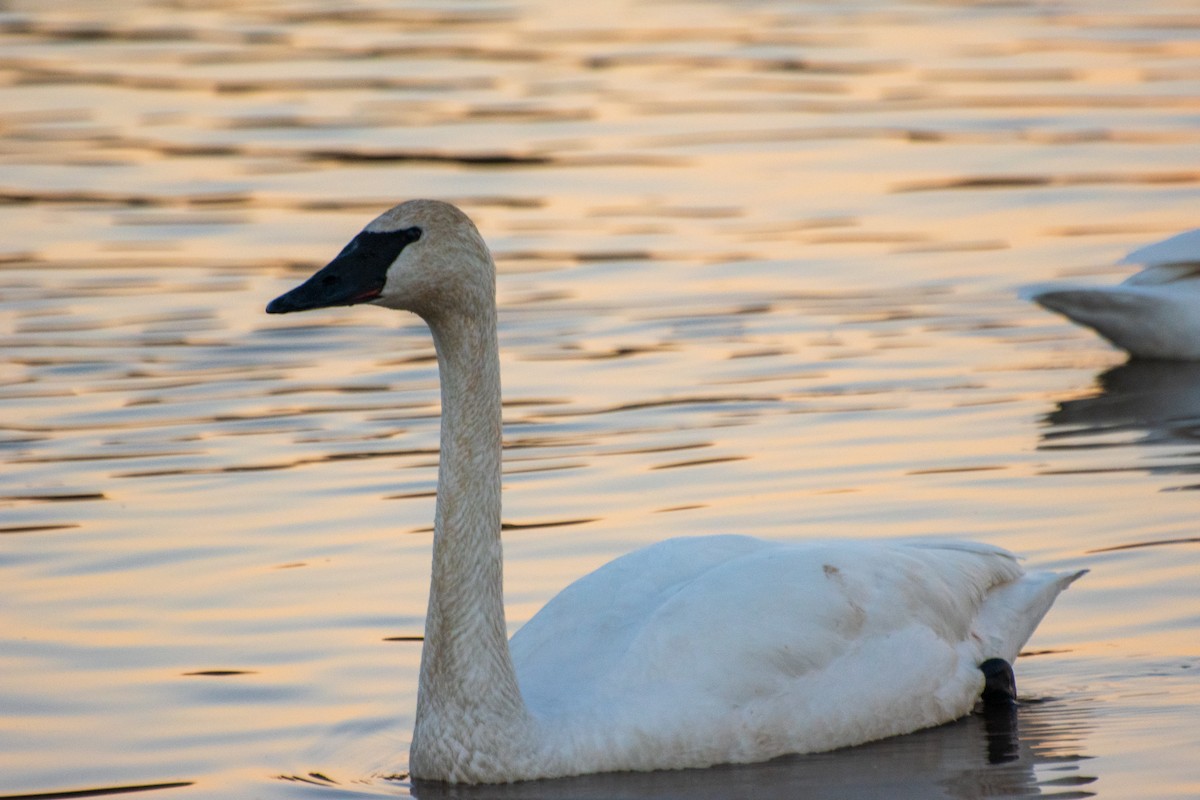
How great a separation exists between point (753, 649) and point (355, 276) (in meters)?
1.54

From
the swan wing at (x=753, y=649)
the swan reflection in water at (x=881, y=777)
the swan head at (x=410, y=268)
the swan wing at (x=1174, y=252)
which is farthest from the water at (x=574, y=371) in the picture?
the swan head at (x=410, y=268)

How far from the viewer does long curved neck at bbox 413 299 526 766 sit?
665 cm

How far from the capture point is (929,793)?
664 centimetres

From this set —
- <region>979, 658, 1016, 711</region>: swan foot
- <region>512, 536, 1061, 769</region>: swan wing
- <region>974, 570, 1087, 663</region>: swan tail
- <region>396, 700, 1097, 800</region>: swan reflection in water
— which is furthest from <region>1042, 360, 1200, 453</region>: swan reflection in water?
<region>396, 700, 1097, 800</region>: swan reflection in water

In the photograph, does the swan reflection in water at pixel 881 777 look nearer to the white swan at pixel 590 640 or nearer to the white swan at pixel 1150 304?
the white swan at pixel 590 640

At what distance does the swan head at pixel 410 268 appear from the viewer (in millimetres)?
6340

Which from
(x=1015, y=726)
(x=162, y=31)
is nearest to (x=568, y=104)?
(x=162, y=31)

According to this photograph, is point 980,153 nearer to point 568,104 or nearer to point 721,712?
point 568,104

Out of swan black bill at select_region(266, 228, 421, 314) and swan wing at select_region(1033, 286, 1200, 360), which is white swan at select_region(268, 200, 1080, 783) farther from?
swan wing at select_region(1033, 286, 1200, 360)

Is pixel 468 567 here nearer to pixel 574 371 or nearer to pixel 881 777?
pixel 881 777

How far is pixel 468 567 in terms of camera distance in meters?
6.70

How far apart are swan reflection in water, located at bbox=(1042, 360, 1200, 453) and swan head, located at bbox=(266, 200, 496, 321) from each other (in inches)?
170

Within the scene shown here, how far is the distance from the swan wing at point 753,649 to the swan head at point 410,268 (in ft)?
3.49

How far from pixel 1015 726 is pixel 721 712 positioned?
1031mm
